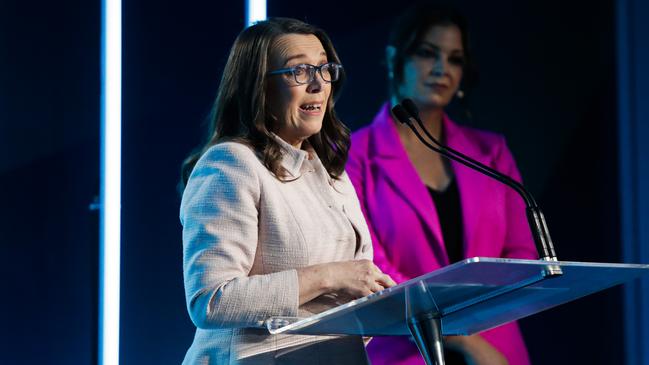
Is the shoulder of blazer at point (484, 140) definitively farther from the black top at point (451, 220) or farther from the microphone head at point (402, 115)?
the microphone head at point (402, 115)

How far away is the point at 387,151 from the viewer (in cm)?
311

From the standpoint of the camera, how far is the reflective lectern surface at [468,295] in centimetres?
136

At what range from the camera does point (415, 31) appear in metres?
3.26

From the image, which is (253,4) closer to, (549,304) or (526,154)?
(526,154)

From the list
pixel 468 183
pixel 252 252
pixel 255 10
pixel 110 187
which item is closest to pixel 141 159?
pixel 110 187

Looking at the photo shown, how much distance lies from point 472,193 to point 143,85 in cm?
108

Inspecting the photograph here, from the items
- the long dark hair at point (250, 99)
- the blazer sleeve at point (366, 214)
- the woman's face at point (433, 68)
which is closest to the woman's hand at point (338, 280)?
the long dark hair at point (250, 99)

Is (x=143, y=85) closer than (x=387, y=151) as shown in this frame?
Yes

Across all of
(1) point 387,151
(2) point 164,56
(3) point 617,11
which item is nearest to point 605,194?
(3) point 617,11

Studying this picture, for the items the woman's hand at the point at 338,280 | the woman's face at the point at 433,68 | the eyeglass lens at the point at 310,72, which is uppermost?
the eyeglass lens at the point at 310,72

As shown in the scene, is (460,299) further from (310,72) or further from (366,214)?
(366,214)

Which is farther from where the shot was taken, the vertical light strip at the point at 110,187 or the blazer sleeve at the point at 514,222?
the blazer sleeve at the point at 514,222

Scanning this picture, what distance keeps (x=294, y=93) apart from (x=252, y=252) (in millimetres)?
365

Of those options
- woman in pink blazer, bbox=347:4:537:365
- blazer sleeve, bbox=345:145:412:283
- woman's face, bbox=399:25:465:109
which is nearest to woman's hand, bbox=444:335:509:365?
woman in pink blazer, bbox=347:4:537:365
